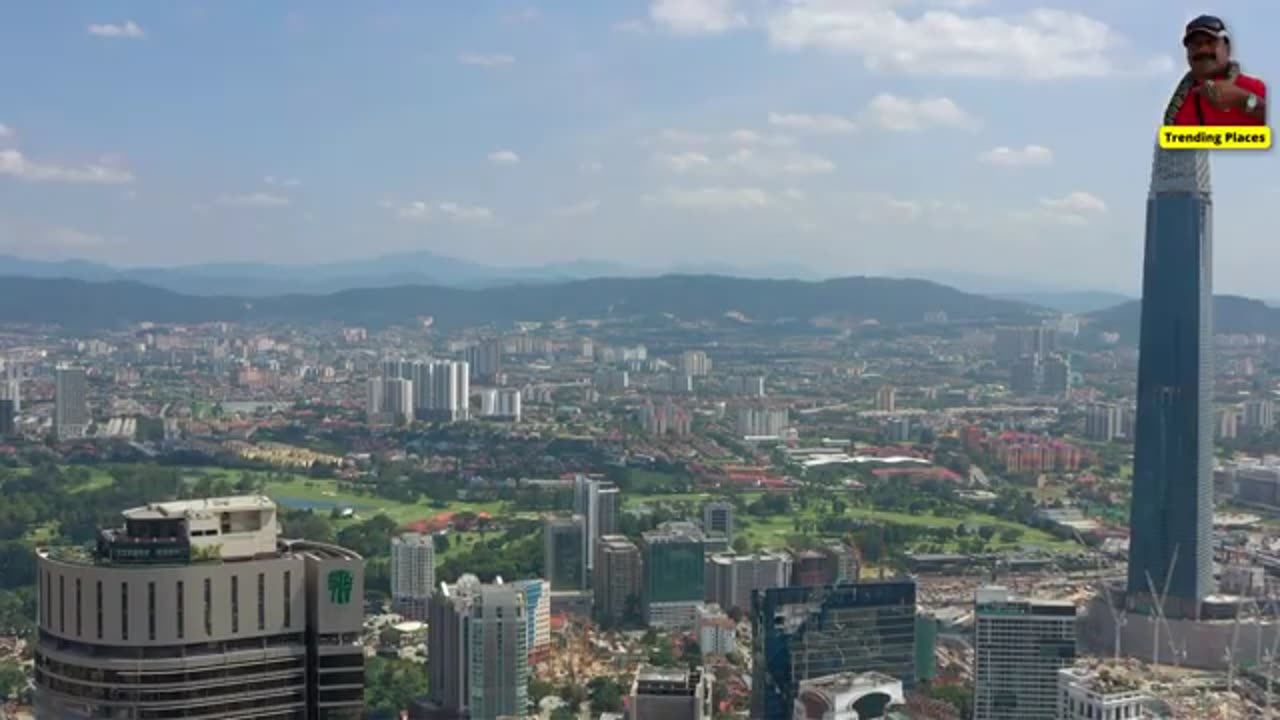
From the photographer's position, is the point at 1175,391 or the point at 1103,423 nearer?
the point at 1175,391

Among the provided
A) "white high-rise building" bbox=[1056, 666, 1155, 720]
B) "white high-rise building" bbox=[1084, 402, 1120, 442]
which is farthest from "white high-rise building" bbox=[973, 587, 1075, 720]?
"white high-rise building" bbox=[1084, 402, 1120, 442]

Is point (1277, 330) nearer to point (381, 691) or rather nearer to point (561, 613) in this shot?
point (561, 613)

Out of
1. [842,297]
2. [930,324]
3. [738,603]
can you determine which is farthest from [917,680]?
[842,297]

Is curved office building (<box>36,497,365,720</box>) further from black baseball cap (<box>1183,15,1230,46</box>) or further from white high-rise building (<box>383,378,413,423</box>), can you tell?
white high-rise building (<box>383,378,413,423</box>)

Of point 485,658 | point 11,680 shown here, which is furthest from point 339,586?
point 11,680

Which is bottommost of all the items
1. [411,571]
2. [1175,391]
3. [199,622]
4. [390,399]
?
[411,571]

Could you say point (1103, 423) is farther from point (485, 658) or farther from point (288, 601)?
point (288, 601)

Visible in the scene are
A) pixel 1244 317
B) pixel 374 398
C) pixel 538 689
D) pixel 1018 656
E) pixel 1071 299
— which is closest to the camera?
pixel 1018 656
